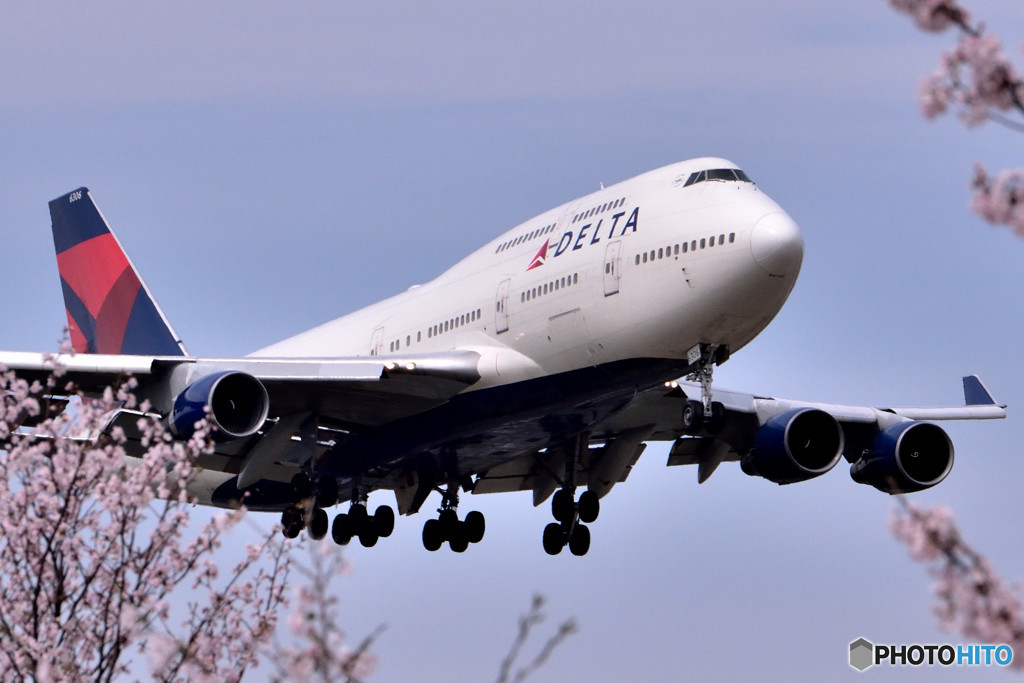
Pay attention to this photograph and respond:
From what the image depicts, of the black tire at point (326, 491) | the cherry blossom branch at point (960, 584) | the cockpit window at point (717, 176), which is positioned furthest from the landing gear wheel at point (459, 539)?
the cherry blossom branch at point (960, 584)

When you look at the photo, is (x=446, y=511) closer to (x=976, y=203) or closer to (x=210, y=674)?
(x=210, y=674)

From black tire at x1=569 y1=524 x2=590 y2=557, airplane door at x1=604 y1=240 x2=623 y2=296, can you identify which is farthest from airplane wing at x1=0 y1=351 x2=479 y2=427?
black tire at x1=569 y1=524 x2=590 y2=557

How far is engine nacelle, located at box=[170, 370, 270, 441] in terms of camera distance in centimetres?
2520

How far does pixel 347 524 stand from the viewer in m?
33.0

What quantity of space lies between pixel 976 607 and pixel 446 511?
2685 centimetres

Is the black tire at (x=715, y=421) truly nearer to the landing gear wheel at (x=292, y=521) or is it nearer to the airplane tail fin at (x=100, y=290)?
the landing gear wheel at (x=292, y=521)

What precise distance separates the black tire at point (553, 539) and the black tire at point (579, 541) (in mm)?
216

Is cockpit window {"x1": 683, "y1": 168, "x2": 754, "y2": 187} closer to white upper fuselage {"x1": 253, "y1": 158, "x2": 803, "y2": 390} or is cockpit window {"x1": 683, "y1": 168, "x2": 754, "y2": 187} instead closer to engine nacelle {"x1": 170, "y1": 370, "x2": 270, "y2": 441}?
white upper fuselage {"x1": 253, "y1": 158, "x2": 803, "y2": 390}

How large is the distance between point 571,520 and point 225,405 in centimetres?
910

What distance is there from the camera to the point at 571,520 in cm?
3247

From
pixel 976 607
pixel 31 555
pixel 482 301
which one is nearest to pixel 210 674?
pixel 31 555

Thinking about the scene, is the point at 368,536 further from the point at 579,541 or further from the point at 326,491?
the point at 579,541

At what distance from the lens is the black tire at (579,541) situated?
32.5m

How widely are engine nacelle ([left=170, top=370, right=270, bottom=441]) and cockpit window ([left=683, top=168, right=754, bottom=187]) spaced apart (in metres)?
8.20
